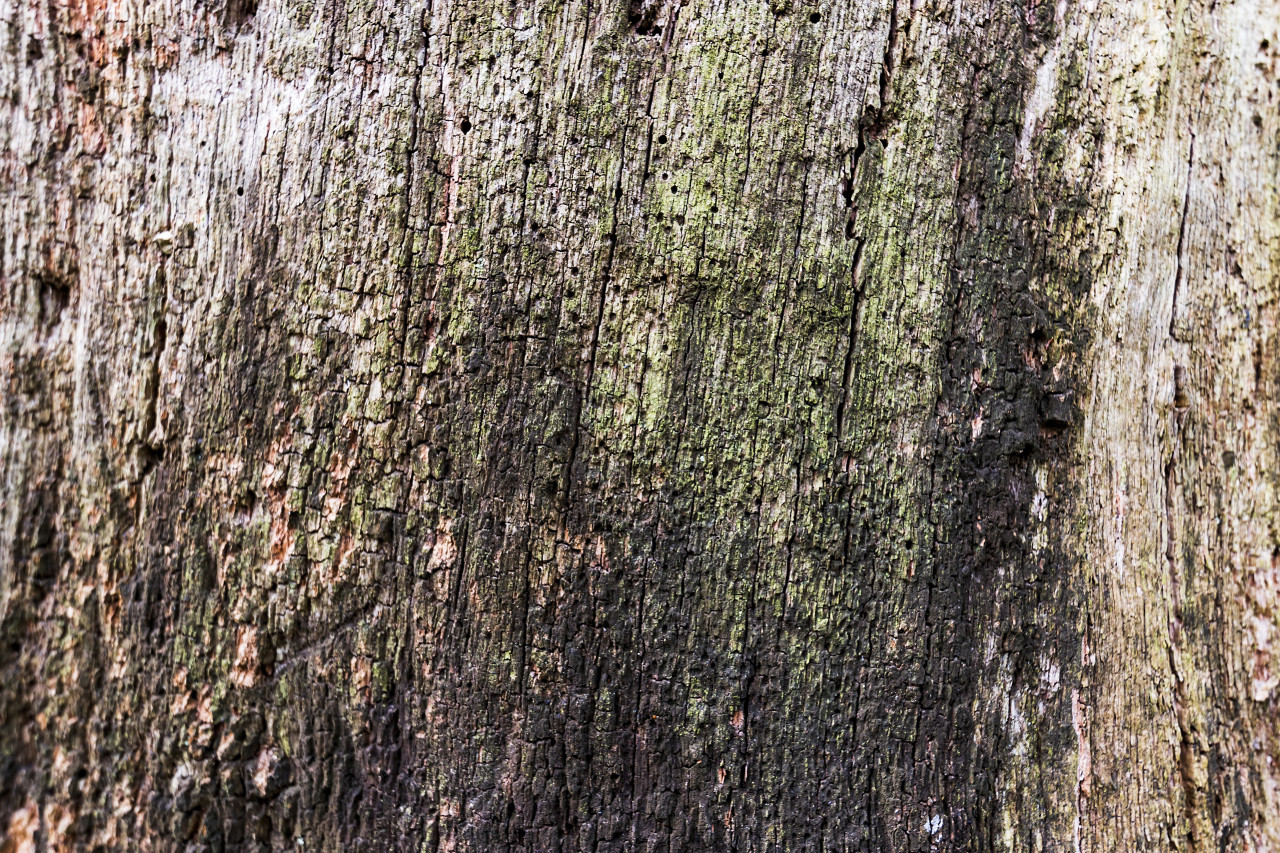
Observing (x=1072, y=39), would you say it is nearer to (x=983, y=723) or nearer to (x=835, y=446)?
(x=835, y=446)

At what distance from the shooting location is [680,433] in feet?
4.49

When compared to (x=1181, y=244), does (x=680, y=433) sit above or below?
below

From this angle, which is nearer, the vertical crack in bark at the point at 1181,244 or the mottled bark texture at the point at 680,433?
the mottled bark texture at the point at 680,433

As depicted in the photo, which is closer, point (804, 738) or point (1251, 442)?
point (804, 738)

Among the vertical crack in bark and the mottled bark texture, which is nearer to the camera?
the mottled bark texture

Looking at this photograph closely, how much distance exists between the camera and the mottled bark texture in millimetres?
1369

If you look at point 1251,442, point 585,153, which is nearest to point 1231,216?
point 1251,442

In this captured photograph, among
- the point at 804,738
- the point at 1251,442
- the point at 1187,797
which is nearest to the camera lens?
the point at 804,738

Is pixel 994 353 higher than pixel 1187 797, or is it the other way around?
pixel 994 353

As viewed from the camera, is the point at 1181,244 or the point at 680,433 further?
the point at 1181,244

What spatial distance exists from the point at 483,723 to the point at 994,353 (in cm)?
126

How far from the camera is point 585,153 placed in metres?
1.39

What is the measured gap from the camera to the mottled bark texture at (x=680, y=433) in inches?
53.9

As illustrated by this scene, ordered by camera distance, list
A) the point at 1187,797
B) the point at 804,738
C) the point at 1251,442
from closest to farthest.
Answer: the point at 804,738, the point at 1187,797, the point at 1251,442
